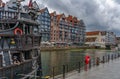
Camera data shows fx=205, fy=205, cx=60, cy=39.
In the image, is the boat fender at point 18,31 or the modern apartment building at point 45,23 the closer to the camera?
the boat fender at point 18,31

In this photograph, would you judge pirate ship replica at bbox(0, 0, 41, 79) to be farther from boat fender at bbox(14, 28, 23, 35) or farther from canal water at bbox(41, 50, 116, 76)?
canal water at bbox(41, 50, 116, 76)

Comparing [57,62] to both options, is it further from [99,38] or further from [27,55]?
[99,38]

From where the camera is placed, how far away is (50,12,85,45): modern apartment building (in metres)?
99.1

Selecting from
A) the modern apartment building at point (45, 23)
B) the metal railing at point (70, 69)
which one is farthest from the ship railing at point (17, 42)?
the modern apartment building at point (45, 23)

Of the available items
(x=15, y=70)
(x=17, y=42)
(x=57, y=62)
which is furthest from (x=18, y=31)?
(x=57, y=62)

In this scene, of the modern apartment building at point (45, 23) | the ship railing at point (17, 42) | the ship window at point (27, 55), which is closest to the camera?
the ship railing at point (17, 42)

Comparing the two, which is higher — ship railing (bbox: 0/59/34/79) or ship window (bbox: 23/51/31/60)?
ship window (bbox: 23/51/31/60)

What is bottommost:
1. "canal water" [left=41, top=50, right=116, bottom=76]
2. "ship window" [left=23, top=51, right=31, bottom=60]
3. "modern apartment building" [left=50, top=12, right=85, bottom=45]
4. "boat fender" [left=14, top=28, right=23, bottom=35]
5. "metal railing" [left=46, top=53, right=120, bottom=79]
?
"canal water" [left=41, top=50, right=116, bottom=76]

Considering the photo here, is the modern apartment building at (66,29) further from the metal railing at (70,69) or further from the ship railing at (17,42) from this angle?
the ship railing at (17,42)

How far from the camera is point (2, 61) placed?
13766mm

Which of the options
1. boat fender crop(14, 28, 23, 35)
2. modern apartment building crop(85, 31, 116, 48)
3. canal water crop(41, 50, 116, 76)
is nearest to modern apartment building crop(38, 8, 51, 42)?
canal water crop(41, 50, 116, 76)

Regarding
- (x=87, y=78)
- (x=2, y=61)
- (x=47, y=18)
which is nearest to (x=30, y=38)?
(x=2, y=61)

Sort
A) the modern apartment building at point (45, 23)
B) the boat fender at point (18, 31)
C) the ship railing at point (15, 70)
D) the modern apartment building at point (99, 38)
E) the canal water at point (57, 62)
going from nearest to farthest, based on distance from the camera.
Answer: the ship railing at point (15, 70)
the boat fender at point (18, 31)
the canal water at point (57, 62)
the modern apartment building at point (45, 23)
the modern apartment building at point (99, 38)

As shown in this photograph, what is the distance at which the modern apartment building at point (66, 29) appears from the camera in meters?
99.1
